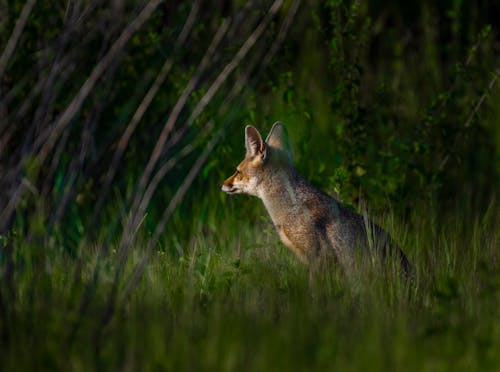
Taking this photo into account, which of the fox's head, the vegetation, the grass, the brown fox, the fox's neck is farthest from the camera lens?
the fox's head

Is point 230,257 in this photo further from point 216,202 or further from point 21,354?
point 21,354

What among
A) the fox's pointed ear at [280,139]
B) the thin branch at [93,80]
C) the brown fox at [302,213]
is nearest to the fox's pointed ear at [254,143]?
the brown fox at [302,213]

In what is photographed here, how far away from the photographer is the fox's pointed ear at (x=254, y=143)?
5.08 metres

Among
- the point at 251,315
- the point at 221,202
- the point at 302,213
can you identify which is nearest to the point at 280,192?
the point at 302,213

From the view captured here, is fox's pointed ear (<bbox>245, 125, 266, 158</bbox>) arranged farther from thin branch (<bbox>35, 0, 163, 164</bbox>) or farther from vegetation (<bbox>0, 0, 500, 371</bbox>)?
thin branch (<bbox>35, 0, 163, 164</bbox>)

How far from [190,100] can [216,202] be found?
2.31 ft

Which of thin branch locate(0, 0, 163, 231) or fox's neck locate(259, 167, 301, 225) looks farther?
fox's neck locate(259, 167, 301, 225)

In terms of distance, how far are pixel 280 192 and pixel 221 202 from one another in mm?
1170

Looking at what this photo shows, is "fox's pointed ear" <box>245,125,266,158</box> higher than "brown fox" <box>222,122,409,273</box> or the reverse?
higher

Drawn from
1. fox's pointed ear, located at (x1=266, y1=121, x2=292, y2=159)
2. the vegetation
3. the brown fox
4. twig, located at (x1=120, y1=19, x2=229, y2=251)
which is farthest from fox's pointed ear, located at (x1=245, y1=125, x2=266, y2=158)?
twig, located at (x1=120, y1=19, x2=229, y2=251)

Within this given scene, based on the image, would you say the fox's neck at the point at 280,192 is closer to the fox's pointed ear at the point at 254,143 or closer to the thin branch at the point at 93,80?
the fox's pointed ear at the point at 254,143

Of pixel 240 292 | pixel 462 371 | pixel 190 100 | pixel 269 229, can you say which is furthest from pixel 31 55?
pixel 462 371

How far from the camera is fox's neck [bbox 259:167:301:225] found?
498 centimetres

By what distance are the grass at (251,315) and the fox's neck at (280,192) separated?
0.66 ft
